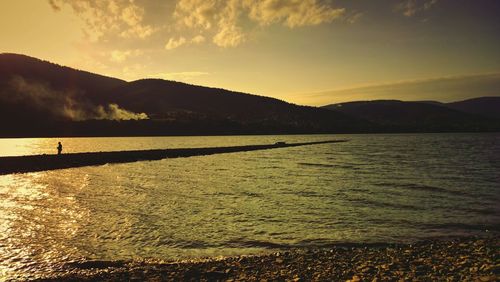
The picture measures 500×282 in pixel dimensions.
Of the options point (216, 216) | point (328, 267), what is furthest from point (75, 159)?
point (328, 267)

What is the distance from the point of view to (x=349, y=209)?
27.0 m

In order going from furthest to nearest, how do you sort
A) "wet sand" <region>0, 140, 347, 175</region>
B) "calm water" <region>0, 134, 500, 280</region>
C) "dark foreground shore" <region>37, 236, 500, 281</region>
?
"wet sand" <region>0, 140, 347, 175</region>, "calm water" <region>0, 134, 500, 280</region>, "dark foreground shore" <region>37, 236, 500, 281</region>

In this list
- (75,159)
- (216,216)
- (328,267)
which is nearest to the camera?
(328,267)

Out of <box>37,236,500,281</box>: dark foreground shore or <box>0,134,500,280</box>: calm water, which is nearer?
<box>37,236,500,281</box>: dark foreground shore

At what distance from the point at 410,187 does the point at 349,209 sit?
14872 millimetres

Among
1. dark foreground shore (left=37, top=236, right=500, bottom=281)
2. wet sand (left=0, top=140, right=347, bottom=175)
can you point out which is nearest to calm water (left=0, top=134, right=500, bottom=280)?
dark foreground shore (left=37, top=236, right=500, bottom=281)

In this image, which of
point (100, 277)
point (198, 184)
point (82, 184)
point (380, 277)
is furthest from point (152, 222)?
point (82, 184)

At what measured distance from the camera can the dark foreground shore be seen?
1319 centimetres

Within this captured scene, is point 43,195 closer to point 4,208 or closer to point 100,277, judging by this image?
point 4,208

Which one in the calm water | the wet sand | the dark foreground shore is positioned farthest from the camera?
the wet sand

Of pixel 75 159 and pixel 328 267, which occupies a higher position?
pixel 75 159

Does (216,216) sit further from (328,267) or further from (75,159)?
(75,159)

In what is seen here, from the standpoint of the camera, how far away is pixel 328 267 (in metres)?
14.3

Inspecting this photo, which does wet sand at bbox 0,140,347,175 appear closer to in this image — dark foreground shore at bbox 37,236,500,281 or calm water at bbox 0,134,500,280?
calm water at bbox 0,134,500,280
